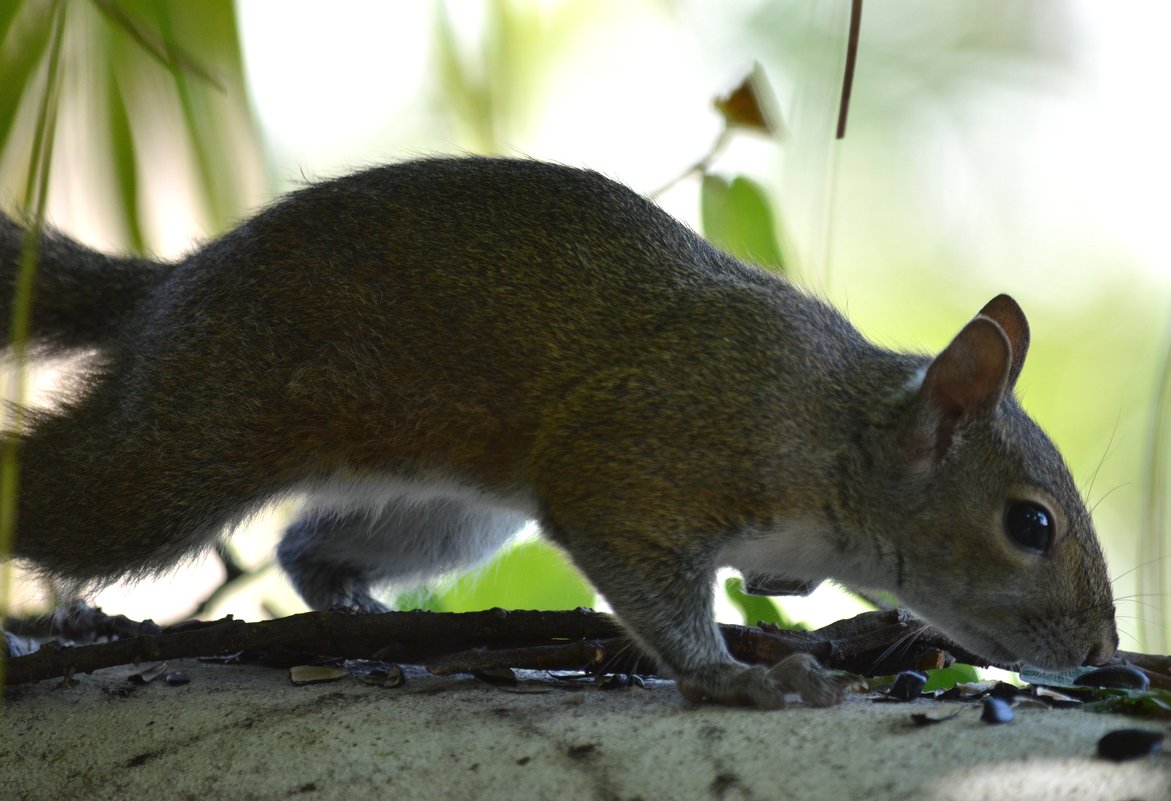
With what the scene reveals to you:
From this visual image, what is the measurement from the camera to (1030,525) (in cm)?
276

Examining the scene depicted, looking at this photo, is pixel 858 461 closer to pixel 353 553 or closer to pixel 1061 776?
pixel 1061 776

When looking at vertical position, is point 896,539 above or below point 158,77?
below

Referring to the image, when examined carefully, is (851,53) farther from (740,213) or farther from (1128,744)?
(1128,744)

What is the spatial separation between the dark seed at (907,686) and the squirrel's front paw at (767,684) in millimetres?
167

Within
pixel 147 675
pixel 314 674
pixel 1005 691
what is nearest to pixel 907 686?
pixel 1005 691

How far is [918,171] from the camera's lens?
4836 mm

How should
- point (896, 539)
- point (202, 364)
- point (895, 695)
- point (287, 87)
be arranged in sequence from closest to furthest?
point (895, 695) < point (896, 539) < point (202, 364) < point (287, 87)

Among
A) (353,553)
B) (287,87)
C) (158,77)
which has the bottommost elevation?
(353,553)

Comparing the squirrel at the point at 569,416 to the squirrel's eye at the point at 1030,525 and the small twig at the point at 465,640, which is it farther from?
the small twig at the point at 465,640

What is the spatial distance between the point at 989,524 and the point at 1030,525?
0.09 m

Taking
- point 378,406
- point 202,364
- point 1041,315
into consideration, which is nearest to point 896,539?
point 378,406

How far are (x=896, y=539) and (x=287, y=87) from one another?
Result: 260cm

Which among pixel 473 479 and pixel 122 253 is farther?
pixel 122 253

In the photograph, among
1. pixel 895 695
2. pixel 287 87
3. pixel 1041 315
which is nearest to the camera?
pixel 895 695
